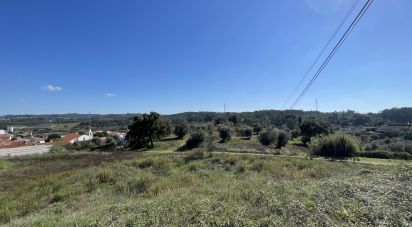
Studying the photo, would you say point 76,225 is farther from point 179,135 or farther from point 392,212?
point 179,135

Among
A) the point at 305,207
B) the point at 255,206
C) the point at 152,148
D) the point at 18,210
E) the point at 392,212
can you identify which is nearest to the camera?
the point at 392,212

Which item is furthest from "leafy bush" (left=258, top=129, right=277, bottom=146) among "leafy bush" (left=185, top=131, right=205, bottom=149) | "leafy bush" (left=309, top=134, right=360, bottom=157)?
"leafy bush" (left=309, top=134, right=360, bottom=157)

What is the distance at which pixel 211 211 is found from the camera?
3.95 metres

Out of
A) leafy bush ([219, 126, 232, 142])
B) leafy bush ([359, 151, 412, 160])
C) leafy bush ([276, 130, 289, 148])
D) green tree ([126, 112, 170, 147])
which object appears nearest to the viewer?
leafy bush ([359, 151, 412, 160])

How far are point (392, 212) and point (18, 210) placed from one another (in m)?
9.55

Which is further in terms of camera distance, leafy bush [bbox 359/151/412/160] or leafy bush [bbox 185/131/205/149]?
leafy bush [bbox 185/131/205/149]

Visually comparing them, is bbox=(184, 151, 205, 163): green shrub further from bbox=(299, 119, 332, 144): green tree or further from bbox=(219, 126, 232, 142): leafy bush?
bbox=(299, 119, 332, 144): green tree

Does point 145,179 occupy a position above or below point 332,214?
below

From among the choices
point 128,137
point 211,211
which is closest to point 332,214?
point 211,211

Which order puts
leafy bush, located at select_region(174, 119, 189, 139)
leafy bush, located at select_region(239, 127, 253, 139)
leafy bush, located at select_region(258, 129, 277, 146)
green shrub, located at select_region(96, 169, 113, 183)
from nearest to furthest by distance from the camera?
green shrub, located at select_region(96, 169, 113, 183) → leafy bush, located at select_region(258, 129, 277, 146) → leafy bush, located at select_region(174, 119, 189, 139) → leafy bush, located at select_region(239, 127, 253, 139)

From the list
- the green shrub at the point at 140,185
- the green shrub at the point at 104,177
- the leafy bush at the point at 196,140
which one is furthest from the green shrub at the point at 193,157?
the leafy bush at the point at 196,140

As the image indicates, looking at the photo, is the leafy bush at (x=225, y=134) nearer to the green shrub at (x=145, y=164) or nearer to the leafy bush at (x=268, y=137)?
the leafy bush at (x=268, y=137)

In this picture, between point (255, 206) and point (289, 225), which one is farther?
point (255, 206)

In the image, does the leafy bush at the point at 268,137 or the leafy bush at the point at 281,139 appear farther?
the leafy bush at the point at 268,137
